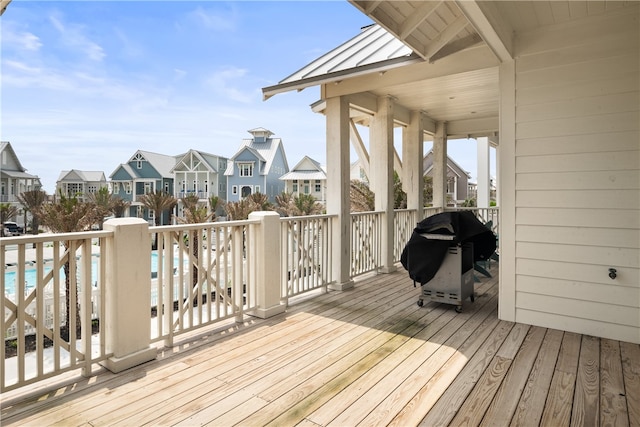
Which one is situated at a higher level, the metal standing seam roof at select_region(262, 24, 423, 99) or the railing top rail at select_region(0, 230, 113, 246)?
the metal standing seam roof at select_region(262, 24, 423, 99)

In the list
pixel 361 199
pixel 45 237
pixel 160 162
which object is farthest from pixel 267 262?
pixel 160 162

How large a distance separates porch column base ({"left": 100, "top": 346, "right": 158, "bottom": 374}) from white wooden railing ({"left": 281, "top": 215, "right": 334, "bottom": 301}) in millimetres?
1521

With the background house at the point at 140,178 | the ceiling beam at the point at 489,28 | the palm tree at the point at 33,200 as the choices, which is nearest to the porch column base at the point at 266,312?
the ceiling beam at the point at 489,28

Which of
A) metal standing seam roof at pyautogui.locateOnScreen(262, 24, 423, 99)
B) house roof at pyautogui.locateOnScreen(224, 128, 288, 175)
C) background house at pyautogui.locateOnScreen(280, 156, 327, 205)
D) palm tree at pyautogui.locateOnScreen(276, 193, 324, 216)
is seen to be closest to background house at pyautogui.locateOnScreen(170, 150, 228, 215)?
house roof at pyautogui.locateOnScreen(224, 128, 288, 175)

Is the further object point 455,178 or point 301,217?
point 455,178

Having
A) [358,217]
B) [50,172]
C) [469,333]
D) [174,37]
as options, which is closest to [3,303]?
[469,333]

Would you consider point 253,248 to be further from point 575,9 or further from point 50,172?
point 50,172

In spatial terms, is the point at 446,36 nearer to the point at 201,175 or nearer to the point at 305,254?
the point at 305,254

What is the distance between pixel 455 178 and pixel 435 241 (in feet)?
77.1

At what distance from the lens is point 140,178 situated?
26.6 meters

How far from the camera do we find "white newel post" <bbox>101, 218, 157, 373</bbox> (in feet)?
7.88

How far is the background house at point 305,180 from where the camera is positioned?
2681cm

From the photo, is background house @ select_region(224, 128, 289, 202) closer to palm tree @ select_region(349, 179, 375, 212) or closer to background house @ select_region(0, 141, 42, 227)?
background house @ select_region(0, 141, 42, 227)

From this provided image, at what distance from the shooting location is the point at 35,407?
198cm
